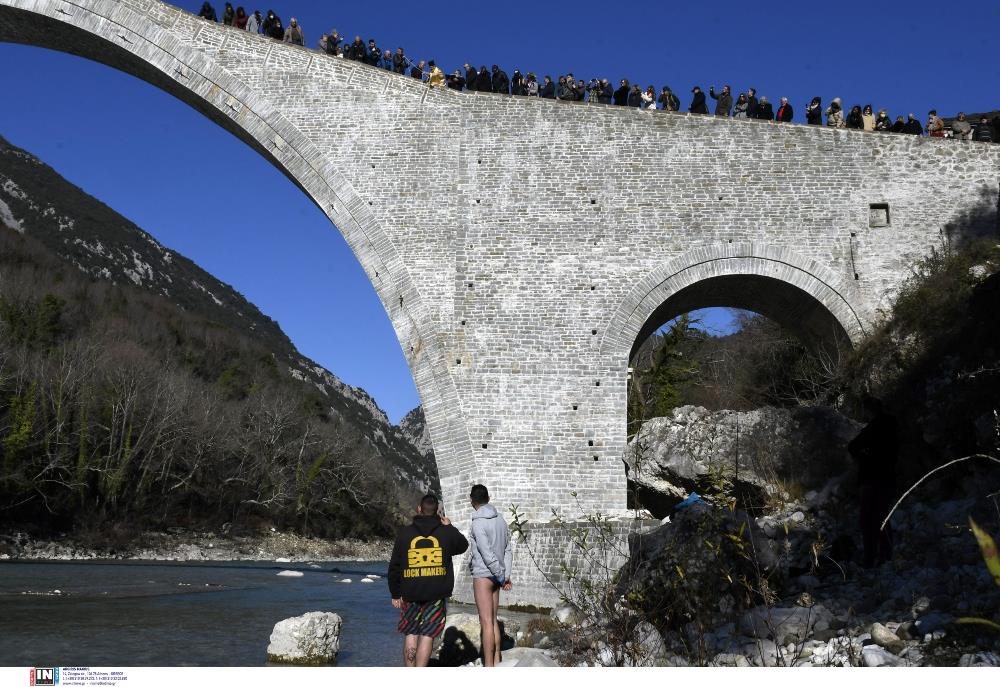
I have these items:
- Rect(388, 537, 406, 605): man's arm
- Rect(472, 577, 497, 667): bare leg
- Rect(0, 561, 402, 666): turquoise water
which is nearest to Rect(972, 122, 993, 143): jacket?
Rect(0, 561, 402, 666): turquoise water

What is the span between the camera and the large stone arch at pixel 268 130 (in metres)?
11.5

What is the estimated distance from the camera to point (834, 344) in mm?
12258

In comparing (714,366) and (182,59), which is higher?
(182,59)

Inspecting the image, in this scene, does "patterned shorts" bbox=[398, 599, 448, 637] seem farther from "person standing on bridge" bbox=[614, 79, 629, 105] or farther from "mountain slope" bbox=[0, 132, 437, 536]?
"mountain slope" bbox=[0, 132, 437, 536]

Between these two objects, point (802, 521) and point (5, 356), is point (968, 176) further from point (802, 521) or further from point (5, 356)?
point (5, 356)

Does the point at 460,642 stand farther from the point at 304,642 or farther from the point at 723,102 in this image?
the point at 723,102

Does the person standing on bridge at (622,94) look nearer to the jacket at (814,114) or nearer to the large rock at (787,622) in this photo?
the jacket at (814,114)

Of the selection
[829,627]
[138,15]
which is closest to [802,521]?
[829,627]

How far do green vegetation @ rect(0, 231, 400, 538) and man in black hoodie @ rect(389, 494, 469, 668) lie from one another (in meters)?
21.7

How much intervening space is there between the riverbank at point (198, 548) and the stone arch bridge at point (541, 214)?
14.7m

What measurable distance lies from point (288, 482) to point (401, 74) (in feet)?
87.0

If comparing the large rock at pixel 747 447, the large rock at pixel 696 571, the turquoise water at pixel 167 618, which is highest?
the large rock at pixel 747 447

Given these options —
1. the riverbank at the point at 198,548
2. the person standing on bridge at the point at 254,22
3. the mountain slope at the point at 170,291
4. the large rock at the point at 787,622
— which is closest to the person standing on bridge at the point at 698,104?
the person standing on bridge at the point at 254,22

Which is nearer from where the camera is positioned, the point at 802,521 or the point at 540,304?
the point at 802,521
